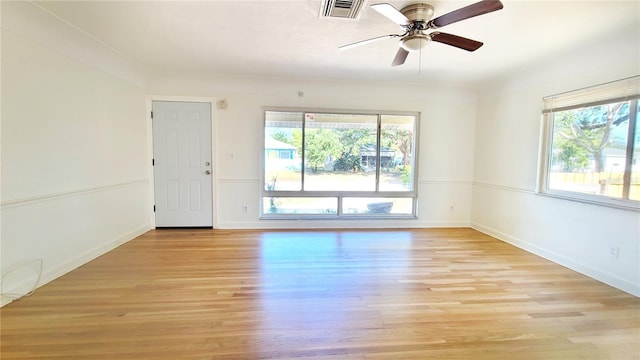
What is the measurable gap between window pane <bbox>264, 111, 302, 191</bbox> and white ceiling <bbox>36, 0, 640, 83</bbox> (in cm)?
86

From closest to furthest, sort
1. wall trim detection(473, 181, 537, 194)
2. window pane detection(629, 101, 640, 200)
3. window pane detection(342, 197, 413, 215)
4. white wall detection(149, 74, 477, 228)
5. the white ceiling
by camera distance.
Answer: the white ceiling → window pane detection(629, 101, 640, 200) → wall trim detection(473, 181, 537, 194) → white wall detection(149, 74, 477, 228) → window pane detection(342, 197, 413, 215)

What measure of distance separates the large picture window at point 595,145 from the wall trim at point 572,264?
0.70 m

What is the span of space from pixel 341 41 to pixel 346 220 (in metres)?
2.82

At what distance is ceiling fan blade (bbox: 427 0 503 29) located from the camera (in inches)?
71.1

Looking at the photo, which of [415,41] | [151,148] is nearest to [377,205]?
[415,41]

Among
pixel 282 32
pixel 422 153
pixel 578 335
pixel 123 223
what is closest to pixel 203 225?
pixel 123 223

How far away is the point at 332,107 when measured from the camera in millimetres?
4621

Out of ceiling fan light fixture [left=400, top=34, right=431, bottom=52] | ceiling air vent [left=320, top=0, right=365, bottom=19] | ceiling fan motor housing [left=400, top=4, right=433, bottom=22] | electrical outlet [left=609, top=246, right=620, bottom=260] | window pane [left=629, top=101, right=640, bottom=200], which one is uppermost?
ceiling air vent [left=320, top=0, right=365, bottom=19]

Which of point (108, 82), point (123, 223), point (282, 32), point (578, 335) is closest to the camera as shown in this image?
point (578, 335)

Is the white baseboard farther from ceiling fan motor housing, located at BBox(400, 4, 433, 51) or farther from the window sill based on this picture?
the window sill

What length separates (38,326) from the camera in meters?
2.00

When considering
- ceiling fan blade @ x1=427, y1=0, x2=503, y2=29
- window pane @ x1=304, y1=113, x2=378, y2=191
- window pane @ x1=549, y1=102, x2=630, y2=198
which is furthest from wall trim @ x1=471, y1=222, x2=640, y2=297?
ceiling fan blade @ x1=427, y1=0, x2=503, y2=29

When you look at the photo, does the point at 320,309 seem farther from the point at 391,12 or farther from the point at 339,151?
the point at 339,151

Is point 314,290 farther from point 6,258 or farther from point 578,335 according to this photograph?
point 6,258
